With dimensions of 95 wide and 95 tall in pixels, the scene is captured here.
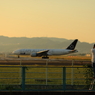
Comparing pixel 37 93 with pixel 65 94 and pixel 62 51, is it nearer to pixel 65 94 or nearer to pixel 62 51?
pixel 65 94

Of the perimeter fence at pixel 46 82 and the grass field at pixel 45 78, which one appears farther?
the grass field at pixel 45 78

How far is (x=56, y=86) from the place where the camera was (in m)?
Result: 19.9

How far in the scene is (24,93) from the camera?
15789mm

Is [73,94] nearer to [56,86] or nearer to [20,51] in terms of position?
[56,86]

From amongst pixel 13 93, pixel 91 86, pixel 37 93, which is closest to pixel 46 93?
pixel 37 93

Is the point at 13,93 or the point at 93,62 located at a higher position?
the point at 93,62

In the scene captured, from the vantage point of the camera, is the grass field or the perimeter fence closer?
the perimeter fence

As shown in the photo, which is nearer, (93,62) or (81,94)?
(81,94)

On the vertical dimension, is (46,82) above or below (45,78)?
below

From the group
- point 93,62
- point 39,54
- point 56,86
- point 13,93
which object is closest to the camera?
point 13,93

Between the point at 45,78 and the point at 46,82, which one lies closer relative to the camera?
the point at 45,78

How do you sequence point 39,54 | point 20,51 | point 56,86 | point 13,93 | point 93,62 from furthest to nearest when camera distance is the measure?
point 20,51 < point 39,54 < point 56,86 < point 93,62 < point 13,93

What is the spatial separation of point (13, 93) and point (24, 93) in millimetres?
479

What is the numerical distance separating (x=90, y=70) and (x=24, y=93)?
14.8 ft
